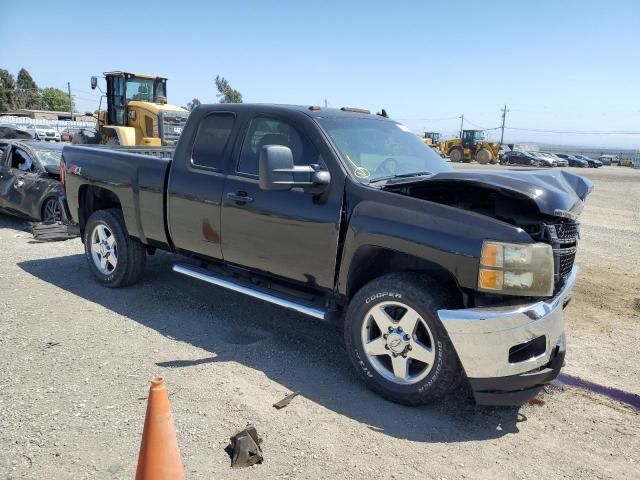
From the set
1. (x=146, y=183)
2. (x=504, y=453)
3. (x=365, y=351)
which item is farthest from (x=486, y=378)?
(x=146, y=183)

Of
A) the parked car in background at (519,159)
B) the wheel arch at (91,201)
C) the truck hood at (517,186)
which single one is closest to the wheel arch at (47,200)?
the wheel arch at (91,201)

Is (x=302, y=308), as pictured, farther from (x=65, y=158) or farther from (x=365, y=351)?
(x=65, y=158)

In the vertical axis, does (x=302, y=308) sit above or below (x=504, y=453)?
above

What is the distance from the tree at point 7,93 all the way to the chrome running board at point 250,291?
91.6 meters

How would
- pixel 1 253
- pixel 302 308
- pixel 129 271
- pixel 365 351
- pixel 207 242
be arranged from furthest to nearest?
pixel 1 253
pixel 129 271
pixel 207 242
pixel 302 308
pixel 365 351

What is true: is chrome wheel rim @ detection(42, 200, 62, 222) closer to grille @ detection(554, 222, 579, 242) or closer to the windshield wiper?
the windshield wiper

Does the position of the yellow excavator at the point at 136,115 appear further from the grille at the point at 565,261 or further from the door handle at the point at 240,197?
the grille at the point at 565,261

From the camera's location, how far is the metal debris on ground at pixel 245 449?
294cm

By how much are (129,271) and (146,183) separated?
43.2 inches

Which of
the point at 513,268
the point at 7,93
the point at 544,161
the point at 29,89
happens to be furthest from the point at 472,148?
the point at 29,89

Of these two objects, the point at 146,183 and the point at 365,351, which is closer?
the point at 365,351

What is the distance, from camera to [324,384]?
3.91 metres

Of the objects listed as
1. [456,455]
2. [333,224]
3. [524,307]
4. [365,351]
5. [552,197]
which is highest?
[552,197]

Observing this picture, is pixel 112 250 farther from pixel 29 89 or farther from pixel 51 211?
pixel 29 89
